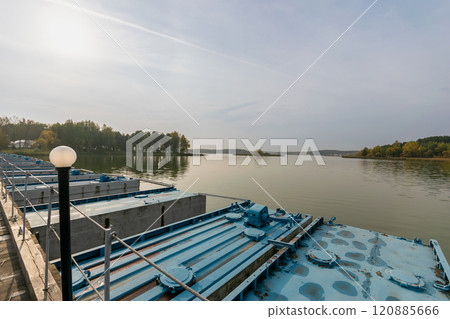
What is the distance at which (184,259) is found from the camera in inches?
282

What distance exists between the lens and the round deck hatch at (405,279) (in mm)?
6523

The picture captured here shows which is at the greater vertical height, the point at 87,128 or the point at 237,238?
the point at 87,128

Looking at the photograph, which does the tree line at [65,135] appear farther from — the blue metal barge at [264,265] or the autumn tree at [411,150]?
the autumn tree at [411,150]

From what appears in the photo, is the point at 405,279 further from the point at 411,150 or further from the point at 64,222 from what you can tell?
the point at 411,150

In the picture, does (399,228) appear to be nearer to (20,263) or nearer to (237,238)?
(237,238)

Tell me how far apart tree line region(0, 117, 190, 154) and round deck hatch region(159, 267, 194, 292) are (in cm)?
8708

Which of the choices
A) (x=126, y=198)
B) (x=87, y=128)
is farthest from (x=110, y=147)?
(x=126, y=198)

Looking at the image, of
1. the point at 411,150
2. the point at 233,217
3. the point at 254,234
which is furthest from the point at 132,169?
the point at 411,150

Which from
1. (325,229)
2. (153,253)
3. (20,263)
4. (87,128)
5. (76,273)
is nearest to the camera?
(20,263)

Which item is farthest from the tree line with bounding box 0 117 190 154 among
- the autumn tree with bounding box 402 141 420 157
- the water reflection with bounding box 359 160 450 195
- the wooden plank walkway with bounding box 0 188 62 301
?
the autumn tree with bounding box 402 141 420 157

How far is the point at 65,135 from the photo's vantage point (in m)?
101

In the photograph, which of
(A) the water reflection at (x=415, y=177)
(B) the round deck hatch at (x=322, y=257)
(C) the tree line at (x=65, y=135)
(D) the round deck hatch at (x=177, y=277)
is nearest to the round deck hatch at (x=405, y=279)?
(B) the round deck hatch at (x=322, y=257)

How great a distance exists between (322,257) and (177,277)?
5345 mm

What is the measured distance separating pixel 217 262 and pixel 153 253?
2.31 m
